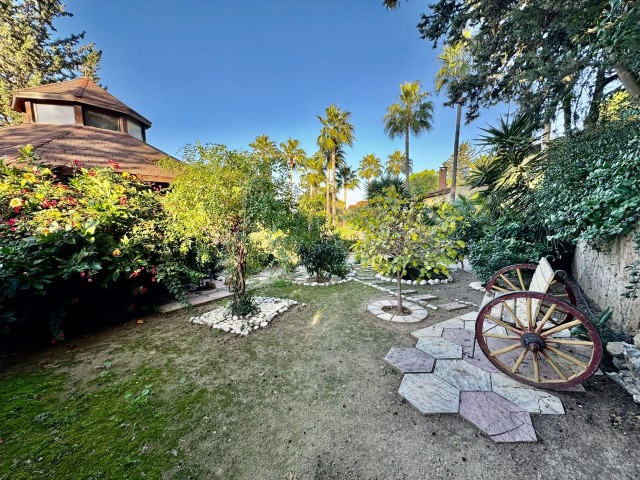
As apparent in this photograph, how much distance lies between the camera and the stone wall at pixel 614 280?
2.83 m

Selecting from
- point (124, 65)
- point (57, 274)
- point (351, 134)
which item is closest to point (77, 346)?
point (57, 274)

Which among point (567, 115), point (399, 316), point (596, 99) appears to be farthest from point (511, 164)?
point (399, 316)

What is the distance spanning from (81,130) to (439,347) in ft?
38.3

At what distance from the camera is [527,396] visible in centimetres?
205

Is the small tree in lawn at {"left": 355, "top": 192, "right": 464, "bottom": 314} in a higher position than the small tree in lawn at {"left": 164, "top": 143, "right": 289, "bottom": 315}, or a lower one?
lower

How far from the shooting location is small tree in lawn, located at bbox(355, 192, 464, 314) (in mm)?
3445

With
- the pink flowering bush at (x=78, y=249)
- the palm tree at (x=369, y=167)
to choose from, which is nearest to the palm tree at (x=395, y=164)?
the palm tree at (x=369, y=167)

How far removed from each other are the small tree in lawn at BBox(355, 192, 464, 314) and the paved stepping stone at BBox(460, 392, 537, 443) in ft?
5.50

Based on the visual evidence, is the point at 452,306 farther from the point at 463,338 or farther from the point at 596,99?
the point at 596,99

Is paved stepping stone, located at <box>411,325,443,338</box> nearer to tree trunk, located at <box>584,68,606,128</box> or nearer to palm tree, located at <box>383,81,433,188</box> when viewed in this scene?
tree trunk, located at <box>584,68,606,128</box>

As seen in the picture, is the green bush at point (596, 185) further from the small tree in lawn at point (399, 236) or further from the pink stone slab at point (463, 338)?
the pink stone slab at point (463, 338)

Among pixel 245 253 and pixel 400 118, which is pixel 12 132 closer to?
pixel 245 253

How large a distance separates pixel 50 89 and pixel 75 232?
30.5 feet

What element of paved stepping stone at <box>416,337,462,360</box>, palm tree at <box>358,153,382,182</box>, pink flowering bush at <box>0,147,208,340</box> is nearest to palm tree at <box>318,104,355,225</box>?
palm tree at <box>358,153,382,182</box>
